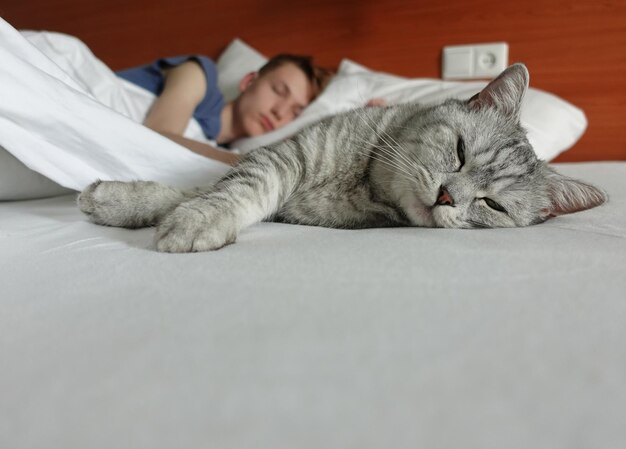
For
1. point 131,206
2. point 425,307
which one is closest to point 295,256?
point 425,307

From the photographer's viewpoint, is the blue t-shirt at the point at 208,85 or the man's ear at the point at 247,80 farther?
the man's ear at the point at 247,80

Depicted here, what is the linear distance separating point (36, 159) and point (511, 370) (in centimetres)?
96

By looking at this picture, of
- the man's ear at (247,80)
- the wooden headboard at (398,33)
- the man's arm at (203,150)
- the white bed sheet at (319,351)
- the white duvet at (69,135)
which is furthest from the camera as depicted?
the man's ear at (247,80)

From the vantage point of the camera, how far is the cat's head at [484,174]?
3.07 feet

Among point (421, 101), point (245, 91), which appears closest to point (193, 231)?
point (421, 101)

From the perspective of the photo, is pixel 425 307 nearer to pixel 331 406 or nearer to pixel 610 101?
pixel 331 406

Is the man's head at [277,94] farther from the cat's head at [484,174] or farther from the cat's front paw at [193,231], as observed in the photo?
the cat's front paw at [193,231]

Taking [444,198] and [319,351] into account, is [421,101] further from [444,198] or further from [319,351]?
[319,351]

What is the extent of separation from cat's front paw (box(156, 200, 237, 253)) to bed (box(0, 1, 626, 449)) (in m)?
0.04

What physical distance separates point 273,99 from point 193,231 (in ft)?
4.56

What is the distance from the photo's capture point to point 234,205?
2.83 ft

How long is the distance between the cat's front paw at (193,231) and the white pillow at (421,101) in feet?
3.33

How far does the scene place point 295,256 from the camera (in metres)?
0.66

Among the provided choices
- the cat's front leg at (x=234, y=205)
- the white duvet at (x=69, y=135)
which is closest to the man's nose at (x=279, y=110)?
the white duvet at (x=69, y=135)
